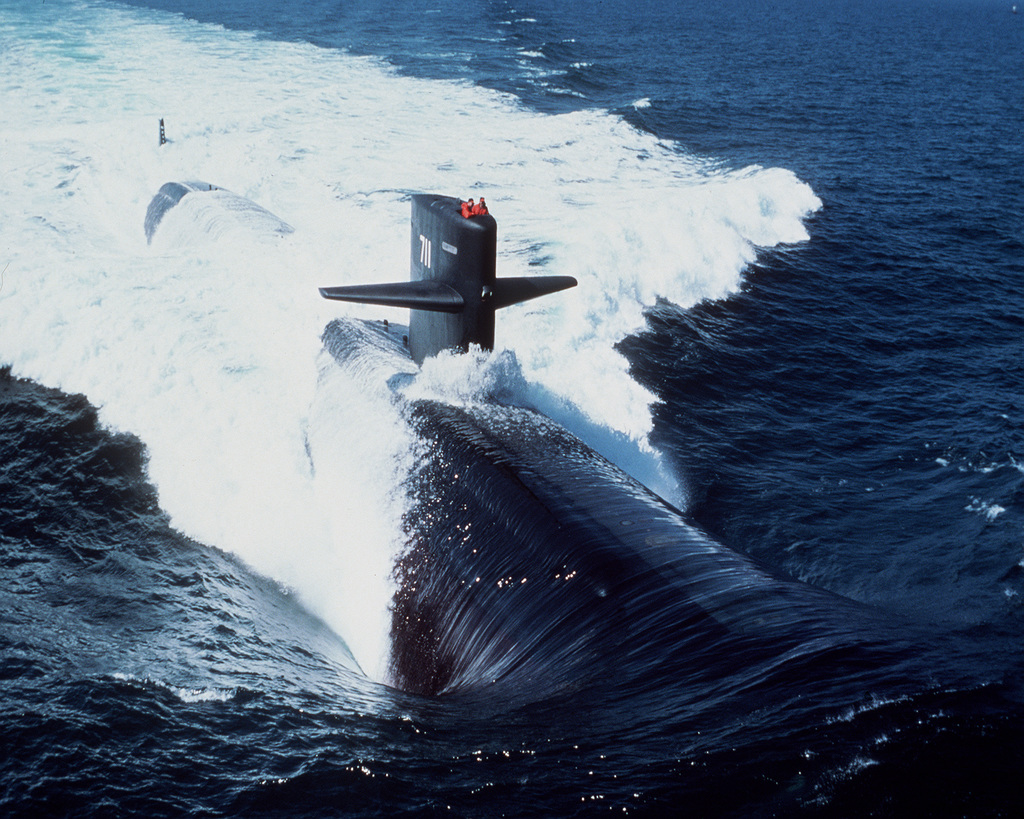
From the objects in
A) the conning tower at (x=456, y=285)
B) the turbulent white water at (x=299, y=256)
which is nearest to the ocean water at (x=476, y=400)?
the turbulent white water at (x=299, y=256)

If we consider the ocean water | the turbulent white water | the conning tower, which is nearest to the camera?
the ocean water

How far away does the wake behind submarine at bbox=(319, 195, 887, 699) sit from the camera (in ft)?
21.1

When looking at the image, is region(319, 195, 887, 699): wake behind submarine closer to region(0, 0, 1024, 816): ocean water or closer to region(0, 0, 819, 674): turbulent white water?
region(0, 0, 1024, 816): ocean water

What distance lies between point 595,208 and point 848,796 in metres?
16.8

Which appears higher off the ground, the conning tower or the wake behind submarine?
the conning tower

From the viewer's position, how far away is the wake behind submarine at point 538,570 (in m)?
6.44

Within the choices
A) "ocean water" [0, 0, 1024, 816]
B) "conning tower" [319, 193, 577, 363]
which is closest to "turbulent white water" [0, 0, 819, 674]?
"ocean water" [0, 0, 1024, 816]

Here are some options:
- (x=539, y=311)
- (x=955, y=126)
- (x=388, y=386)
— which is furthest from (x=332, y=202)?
(x=955, y=126)

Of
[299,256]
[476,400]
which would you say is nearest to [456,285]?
[476,400]

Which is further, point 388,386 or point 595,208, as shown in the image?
point 595,208

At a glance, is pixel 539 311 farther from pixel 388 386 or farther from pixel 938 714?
pixel 938 714

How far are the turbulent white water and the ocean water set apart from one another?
0.28 ft

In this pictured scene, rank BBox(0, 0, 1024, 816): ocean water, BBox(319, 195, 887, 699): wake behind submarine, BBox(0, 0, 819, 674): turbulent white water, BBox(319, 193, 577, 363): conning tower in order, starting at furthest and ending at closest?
BBox(0, 0, 819, 674): turbulent white water → BBox(319, 193, 577, 363): conning tower → BBox(319, 195, 887, 699): wake behind submarine → BBox(0, 0, 1024, 816): ocean water

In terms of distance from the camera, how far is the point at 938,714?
535 centimetres
